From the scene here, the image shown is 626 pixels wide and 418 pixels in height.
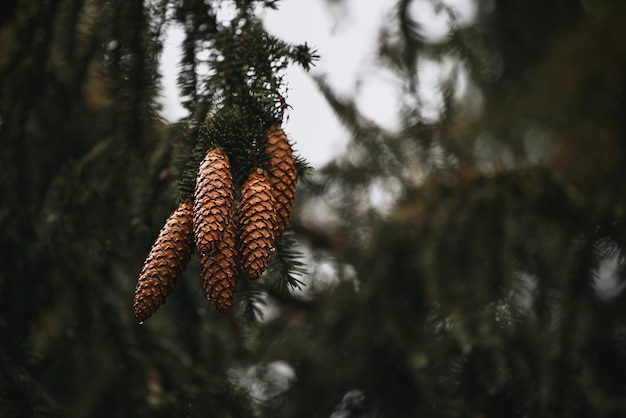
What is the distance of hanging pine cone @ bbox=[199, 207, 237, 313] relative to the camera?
2.65ft

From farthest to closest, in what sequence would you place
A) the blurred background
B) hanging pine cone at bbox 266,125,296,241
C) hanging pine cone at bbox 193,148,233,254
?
1. the blurred background
2. hanging pine cone at bbox 266,125,296,241
3. hanging pine cone at bbox 193,148,233,254

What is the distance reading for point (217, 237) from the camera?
79 cm

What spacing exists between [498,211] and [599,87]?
92cm

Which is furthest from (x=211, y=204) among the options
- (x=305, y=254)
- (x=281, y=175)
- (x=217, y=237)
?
(x=305, y=254)

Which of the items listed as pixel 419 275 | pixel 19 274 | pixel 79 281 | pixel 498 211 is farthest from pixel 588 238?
pixel 19 274

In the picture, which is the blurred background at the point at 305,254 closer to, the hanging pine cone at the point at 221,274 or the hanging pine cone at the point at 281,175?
the hanging pine cone at the point at 281,175

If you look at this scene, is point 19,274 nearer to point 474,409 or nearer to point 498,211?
point 474,409

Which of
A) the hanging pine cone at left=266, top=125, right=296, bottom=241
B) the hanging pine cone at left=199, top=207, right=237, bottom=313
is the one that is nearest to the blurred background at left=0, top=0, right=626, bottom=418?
the hanging pine cone at left=266, top=125, right=296, bottom=241

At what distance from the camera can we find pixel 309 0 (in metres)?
2.27

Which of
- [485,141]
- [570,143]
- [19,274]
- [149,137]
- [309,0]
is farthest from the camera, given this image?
[485,141]

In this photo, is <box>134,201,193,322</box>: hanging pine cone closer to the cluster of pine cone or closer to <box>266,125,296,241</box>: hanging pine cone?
the cluster of pine cone

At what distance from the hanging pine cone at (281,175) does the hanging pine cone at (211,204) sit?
0.09 m

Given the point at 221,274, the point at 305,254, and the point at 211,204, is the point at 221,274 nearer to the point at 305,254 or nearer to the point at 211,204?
the point at 211,204

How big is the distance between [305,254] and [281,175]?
786mm
